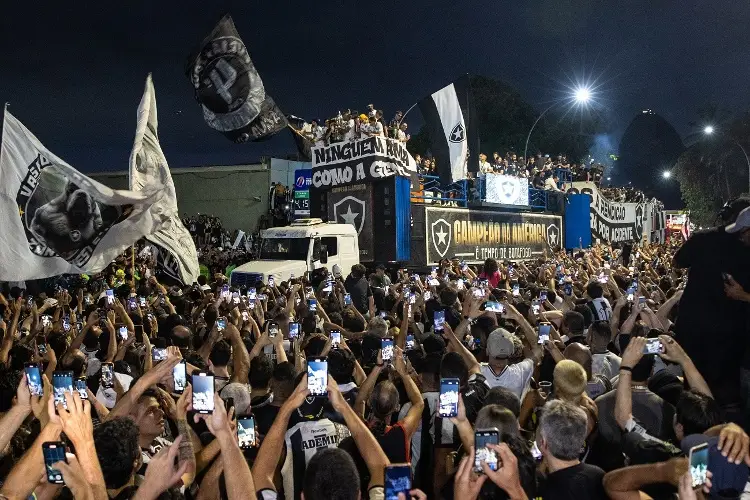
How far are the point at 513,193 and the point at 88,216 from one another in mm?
17680

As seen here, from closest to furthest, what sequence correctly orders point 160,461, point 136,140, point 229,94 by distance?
point 160,461
point 136,140
point 229,94

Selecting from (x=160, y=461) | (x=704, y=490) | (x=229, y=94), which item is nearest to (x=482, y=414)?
(x=704, y=490)

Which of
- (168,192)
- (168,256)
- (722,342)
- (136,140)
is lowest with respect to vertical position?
(722,342)

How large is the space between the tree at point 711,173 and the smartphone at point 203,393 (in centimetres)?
5547

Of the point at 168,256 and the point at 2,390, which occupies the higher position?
the point at 168,256

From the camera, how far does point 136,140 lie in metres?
14.0

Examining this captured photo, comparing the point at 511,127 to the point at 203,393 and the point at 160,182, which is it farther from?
the point at 203,393

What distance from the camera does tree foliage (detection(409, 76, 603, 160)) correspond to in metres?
58.9

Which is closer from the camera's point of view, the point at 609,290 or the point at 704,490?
the point at 704,490

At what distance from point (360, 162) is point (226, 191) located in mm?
20283

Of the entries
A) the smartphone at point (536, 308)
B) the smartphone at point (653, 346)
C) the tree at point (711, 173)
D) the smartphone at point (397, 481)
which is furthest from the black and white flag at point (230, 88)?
the tree at point (711, 173)

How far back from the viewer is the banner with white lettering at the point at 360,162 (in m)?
20.5

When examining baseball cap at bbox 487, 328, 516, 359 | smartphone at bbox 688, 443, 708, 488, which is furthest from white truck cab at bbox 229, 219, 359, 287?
smartphone at bbox 688, 443, 708, 488

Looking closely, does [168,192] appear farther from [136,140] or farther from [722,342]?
[722,342]
